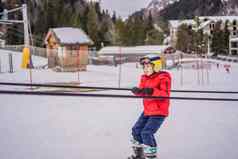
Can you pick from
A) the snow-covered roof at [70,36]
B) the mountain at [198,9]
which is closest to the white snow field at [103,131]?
the snow-covered roof at [70,36]

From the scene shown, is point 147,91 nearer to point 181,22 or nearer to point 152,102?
point 152,102

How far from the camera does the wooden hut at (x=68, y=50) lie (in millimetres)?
17000

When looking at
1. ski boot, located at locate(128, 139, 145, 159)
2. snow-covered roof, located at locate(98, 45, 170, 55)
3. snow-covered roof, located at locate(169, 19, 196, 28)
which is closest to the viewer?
ski boot, located at locate(128, 139, 145, 159)

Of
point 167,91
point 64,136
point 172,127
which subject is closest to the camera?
point 167,91

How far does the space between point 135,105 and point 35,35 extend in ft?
97.2

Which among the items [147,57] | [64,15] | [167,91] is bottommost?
[167,91]

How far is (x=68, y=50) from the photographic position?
1758 cm

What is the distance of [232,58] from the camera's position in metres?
32.6

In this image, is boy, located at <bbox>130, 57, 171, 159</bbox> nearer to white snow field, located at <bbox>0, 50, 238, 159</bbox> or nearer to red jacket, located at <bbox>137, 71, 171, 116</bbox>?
red jacket, located at <bbox>137, 71, 171, 116</bbox>

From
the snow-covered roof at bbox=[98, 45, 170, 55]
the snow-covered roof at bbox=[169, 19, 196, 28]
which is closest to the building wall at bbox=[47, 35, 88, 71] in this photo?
the snow-covered roof at bbox=[98, 45, 170, 55]

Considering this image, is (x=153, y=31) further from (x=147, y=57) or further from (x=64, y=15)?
(x=147, y=57)

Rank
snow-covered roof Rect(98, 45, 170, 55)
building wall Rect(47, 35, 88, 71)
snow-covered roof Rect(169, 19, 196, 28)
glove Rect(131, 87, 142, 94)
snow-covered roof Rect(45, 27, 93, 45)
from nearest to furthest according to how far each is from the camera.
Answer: glove Rect(131, 87, 142, 94), building wall Rect(47, 35, 88, 71), snow-covered roof Rect(45, 27, 93, 45), snow-covered roof Rect(98, 45, 170, 55), snow-covered roof Rect(169, 19, 196, 28)

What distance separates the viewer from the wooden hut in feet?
55.8

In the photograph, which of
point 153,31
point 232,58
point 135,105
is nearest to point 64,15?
point 153,31
